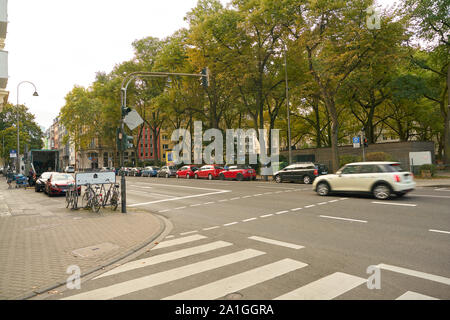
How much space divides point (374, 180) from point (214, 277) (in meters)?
9.97

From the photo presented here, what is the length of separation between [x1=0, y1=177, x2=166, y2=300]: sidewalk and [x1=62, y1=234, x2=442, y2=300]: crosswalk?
0.74 metres

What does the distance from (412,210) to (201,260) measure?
25.1 feet

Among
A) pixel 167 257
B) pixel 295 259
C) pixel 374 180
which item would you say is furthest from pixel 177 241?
pixel 374 180

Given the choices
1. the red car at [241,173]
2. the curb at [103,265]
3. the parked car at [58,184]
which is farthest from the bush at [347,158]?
the curb at [103,265]

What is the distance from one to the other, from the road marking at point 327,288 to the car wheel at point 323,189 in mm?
9827

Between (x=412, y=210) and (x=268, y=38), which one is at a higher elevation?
(x=268, y=38)

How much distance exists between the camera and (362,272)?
459 cm

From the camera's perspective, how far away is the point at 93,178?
1266cm

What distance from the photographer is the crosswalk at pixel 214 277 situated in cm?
399

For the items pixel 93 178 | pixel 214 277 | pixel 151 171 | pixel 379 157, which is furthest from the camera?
pixel 151 171

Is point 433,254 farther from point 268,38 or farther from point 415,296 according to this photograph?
point 268,38

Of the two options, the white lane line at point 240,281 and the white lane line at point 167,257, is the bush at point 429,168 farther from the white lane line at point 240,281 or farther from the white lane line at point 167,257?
the white lane line at point 240,281

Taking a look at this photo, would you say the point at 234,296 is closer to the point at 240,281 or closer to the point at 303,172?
the point at 240,281

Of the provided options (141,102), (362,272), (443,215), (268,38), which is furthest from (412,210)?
(141,102)
